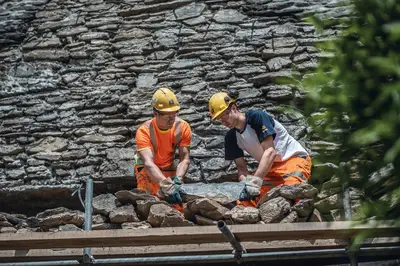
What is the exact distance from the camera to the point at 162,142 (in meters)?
7.82

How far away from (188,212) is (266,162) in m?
0.94

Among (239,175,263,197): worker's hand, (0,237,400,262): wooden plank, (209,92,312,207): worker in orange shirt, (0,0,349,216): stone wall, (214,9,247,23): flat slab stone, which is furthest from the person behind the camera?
(214,9,247,23): flat slab stone

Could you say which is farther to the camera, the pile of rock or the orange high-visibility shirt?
the orange high-visibility shirt

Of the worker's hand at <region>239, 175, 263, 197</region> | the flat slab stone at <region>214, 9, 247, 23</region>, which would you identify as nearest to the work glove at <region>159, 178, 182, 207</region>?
the worker's hand at <region>239, 175, 263, 197</region>

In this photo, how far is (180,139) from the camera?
7.82m

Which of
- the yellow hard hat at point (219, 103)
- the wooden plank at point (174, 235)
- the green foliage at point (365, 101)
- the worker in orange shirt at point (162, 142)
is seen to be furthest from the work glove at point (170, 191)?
the green foliage at point (365, 101)

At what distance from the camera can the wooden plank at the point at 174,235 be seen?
5438 mm

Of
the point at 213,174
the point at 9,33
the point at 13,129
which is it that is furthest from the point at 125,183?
the point at 9,33

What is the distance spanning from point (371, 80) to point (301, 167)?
358 centimetres

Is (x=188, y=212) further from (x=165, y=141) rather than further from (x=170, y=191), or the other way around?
(x=165, y=141)

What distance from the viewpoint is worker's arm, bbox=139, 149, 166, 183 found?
7.39 m

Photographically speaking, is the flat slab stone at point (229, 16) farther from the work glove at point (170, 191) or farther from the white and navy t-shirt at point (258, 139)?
the work glove at point (170, 191)

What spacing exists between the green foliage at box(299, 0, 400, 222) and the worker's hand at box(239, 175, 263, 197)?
282cm

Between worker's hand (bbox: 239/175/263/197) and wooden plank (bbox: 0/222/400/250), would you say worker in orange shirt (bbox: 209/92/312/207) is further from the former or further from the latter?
wooden plank (bbox: 0/222/400/250)
